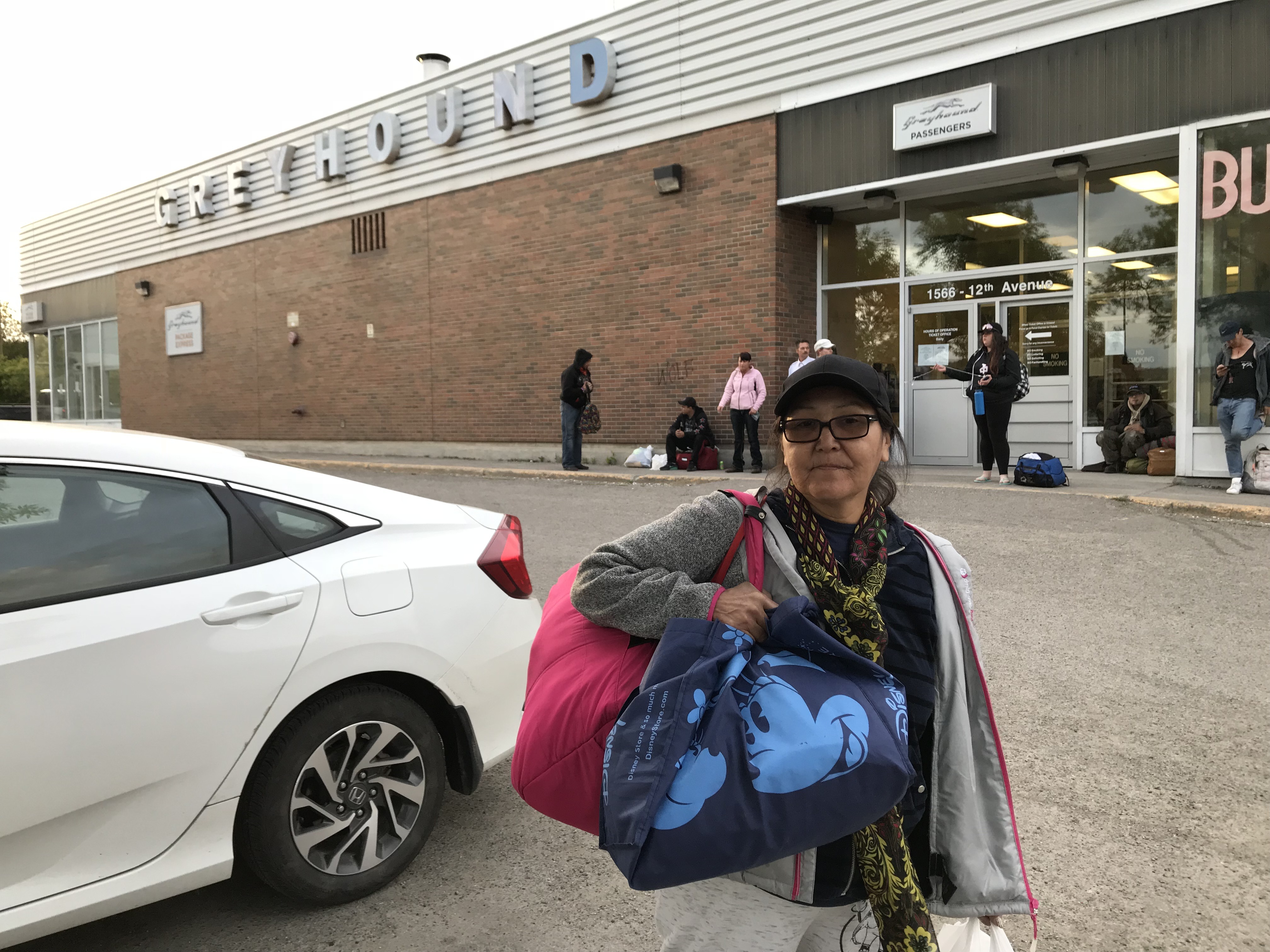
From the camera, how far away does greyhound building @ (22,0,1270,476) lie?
11719 mm

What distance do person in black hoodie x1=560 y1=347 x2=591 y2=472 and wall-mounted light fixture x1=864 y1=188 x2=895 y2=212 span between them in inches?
197

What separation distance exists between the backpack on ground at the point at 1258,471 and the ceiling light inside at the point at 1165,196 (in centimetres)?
396

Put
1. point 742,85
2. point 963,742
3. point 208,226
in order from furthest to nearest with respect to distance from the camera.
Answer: point 208,226, point 742,85, point 963,742

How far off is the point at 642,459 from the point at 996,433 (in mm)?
5971

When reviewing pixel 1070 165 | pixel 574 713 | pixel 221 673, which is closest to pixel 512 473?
pixel 1070 165

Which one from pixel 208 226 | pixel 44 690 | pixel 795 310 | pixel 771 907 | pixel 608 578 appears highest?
pixel 208 226

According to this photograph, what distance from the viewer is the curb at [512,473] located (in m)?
13.7

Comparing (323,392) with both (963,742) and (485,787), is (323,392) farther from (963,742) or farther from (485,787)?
(963,742)

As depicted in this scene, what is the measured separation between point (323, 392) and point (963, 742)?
72.8 ft

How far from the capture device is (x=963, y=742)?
1847 millimetres

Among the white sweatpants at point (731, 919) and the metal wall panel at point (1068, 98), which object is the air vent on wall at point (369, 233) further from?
the white sweatpants at point (731, 919)

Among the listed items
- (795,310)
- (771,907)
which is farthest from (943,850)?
(795,310)

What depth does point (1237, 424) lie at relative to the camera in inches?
423

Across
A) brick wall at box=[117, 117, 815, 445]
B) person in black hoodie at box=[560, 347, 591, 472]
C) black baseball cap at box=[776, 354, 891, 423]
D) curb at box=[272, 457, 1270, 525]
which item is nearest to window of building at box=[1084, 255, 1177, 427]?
→ curb at box=[272, 457, 1270, 525]
